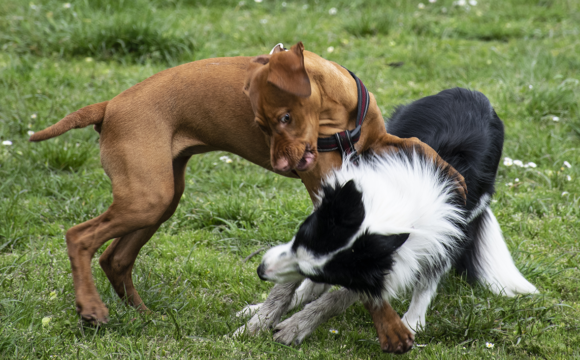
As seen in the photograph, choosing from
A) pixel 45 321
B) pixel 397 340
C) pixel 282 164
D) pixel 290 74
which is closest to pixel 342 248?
pixel 282 164

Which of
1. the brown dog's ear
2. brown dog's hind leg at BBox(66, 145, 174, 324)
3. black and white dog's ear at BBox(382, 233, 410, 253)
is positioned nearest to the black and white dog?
black and white dog's ear at BBox(382, 233, 410, 253)

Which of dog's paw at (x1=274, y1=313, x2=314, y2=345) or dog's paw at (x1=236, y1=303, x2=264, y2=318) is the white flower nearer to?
dog's paw at (x1=236, y1=303, x2=264, y2=318)

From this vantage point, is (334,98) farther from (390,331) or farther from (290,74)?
(390,331)

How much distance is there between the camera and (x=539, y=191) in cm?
425

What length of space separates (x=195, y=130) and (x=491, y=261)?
5.91 feet

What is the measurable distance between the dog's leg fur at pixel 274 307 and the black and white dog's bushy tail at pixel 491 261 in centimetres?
103

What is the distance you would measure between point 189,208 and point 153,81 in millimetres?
1367

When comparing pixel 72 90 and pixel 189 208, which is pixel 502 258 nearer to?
pixel 189 208

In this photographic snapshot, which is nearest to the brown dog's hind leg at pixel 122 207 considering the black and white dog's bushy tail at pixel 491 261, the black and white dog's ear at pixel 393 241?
the black and white dog's ear at pixel 393 241

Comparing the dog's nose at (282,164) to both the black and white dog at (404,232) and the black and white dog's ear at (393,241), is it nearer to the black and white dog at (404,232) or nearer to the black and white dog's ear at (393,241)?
the black and white dog at (404,232)

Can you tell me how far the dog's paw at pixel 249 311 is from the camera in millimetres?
3061

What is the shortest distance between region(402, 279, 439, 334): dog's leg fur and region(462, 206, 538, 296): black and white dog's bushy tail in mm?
374

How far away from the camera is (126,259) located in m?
2.98

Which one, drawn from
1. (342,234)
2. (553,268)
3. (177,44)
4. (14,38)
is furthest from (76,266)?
(14,38)
